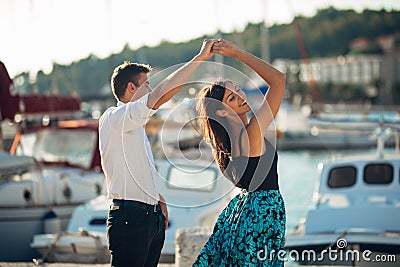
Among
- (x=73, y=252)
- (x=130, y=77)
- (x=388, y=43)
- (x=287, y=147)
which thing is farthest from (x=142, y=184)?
(x=388, y=43)

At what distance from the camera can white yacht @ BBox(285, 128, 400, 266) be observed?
8461 millimetres

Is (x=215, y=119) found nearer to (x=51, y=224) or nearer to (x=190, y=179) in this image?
(x=190, y=179)

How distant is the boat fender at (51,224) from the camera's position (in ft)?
41.8

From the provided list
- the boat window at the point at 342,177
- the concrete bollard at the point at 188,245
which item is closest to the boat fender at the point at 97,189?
the boat window at the point at 342,177

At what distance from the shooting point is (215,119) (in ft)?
13.6

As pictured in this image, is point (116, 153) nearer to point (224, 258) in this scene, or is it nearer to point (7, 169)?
point (224, 258)

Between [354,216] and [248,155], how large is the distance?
590 centimetres

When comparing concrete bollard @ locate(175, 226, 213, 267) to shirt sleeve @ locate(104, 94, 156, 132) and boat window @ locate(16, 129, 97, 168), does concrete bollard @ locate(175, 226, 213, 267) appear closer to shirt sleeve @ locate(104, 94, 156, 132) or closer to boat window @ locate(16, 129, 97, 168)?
shirt sleeve @ locate(104, 94, 156, 132)

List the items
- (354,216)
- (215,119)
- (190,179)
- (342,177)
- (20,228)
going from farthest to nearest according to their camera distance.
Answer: (20,228) < (190,179) < (342,177) < (354,216) < (215,119)

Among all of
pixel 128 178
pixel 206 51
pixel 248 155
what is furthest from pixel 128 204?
pixel 206 51

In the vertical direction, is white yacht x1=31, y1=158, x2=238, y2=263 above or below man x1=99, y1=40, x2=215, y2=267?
below

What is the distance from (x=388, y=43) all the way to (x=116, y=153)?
5158 inches

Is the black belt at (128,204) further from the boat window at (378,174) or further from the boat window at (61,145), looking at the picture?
the boat window at (61,145)

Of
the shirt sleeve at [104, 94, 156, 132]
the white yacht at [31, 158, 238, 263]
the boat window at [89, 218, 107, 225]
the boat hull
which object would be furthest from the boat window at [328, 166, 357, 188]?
the shirt sleeve at [104, 94, 156, 132]
